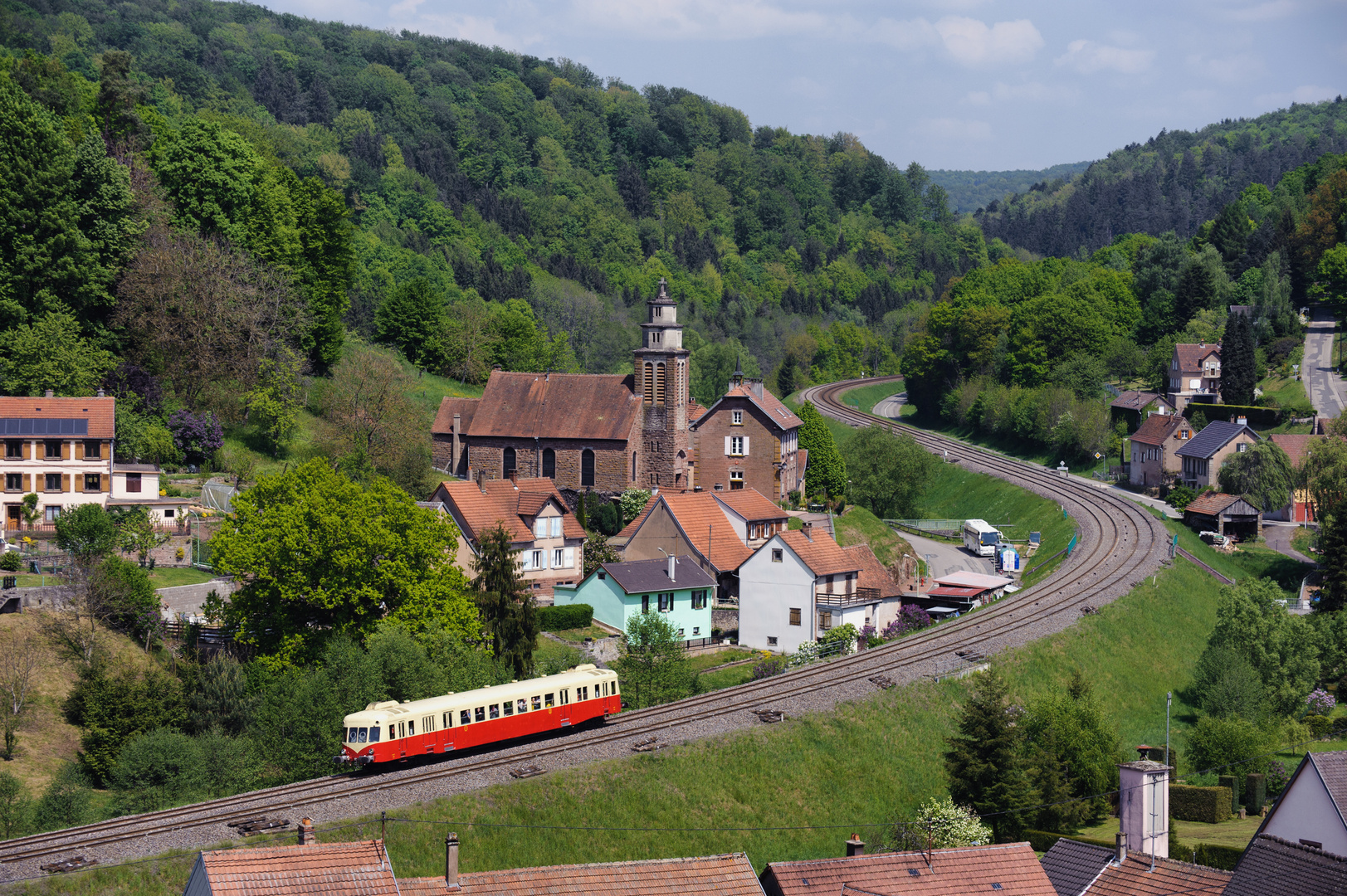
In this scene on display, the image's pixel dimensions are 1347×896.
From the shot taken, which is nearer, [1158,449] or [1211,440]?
[1211,440]

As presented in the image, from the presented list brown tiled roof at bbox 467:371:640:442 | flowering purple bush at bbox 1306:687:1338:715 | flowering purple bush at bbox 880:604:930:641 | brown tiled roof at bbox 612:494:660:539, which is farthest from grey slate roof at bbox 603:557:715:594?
flowering purple bush at bbox 1306:687:1338:715

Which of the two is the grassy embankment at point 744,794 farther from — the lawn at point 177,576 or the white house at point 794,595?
the lawn at point 177,576

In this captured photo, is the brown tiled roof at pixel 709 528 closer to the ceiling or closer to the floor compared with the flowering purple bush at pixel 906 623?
closer to the ceiling

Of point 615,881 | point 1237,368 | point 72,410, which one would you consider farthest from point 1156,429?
point 615,881

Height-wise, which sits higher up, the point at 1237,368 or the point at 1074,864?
the point at 1237,368

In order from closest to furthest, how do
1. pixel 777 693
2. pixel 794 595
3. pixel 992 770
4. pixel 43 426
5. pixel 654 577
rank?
pixel 992 770 < pixel 777 693 < pixel 43 426 < pixel 794 595 < pixel 654 577

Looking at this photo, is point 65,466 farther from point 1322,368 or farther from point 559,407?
point 1322,368

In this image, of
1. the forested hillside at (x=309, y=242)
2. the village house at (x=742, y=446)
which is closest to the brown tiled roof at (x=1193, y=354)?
the village house at (x=742, y=446)

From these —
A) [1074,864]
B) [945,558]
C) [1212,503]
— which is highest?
[1074,864]
